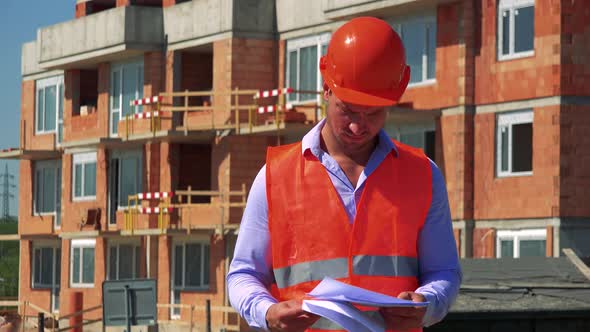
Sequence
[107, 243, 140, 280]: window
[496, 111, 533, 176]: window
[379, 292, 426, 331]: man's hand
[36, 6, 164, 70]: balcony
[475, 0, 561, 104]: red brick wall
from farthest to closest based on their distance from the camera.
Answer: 1. [107, 243, 140, 280]: window
2. [36, 6, 164, 70]: balcony
3. [496, 111, 533, 176]: window
4. [475, 0, 561, 104]: red brick wall
5. [379, 292, 426, 331]: man's hand

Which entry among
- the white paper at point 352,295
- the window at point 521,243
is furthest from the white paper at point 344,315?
the window at point 521,243

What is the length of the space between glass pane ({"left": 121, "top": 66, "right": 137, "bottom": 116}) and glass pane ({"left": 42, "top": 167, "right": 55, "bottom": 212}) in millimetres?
7379

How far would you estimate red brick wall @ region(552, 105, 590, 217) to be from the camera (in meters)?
37.3

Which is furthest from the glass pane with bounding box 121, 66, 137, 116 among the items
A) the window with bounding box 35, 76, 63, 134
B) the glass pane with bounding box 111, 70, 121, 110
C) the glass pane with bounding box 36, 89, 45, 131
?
the glass pane with bounding box 36, 89, 45, 131

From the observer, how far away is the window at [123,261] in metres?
53.8

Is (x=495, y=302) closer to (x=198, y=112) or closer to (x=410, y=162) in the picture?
(x=410, y=162)

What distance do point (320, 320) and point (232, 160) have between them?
42.8m

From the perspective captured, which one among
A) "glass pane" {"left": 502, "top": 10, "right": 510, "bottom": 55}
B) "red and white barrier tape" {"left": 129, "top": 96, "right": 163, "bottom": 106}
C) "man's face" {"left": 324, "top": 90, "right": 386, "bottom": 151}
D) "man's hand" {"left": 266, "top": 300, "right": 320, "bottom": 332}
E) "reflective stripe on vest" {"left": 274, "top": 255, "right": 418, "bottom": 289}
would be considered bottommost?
"man's hand" {"left": 266, "top": 300, "right": 320, "bottom": 332}

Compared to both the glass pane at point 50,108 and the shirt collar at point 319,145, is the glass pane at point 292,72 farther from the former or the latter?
the shirt collar at point 319,145

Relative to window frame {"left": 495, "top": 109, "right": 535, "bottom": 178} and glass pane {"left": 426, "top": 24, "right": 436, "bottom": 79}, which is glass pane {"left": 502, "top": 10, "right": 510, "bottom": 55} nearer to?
window frame {"left": 495, "top": 109, "right": 535, "bottom": 178}

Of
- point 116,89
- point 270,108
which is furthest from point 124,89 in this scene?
point 270,108

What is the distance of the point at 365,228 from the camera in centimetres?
561

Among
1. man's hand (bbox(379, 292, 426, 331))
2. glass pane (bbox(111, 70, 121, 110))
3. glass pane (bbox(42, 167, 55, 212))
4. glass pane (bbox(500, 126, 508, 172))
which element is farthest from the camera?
glass pane (bbox(42, 167, 55, 212))

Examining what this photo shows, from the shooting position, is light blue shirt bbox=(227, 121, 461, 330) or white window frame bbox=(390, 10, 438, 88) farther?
white window frame bbox=(390, 10, 438, 88)
